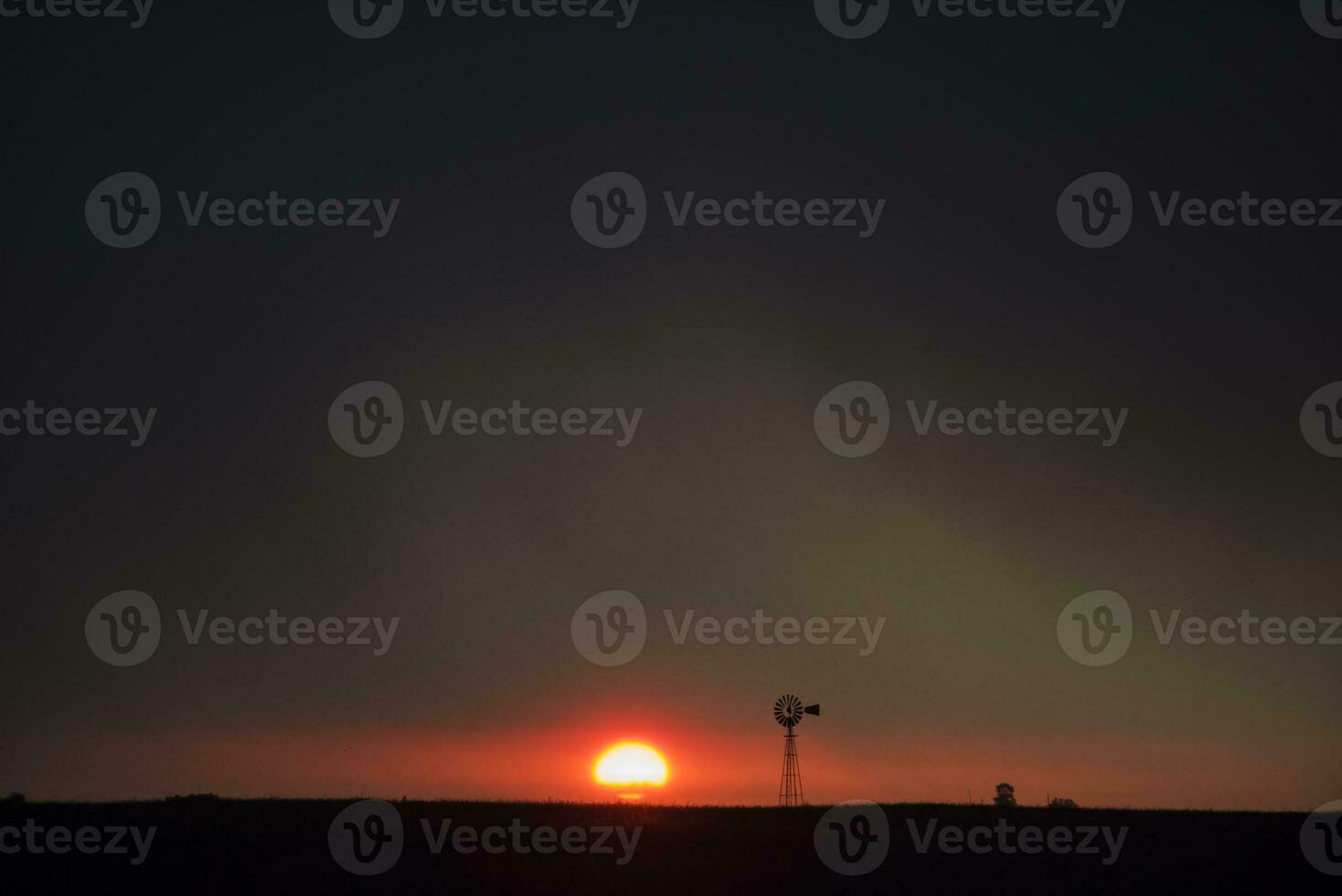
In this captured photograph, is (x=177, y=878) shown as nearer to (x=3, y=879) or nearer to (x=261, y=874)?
(x=261, y=874)

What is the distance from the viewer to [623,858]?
4434 centimetres

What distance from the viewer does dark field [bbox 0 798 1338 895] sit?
136 ft

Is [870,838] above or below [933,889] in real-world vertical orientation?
above

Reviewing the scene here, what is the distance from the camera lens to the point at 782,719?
75.6 meters

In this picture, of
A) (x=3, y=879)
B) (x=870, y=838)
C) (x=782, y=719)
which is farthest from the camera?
(x=782, y=719)

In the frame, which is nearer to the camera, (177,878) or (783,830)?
(177,878)

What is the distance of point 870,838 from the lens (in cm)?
4791

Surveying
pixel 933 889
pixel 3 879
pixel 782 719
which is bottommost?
pixel 3 879

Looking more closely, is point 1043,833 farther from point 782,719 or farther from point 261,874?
point 261,874

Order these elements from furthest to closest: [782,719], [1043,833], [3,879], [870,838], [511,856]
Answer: [782,719] < [1043,833] < [870,838] < [511,856] < [3,879]

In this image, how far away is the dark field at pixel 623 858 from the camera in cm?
4134

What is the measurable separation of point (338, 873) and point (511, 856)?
578 centimetres

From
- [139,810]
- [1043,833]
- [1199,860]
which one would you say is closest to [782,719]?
[1043,833]

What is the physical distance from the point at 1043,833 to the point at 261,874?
97.1 ft
